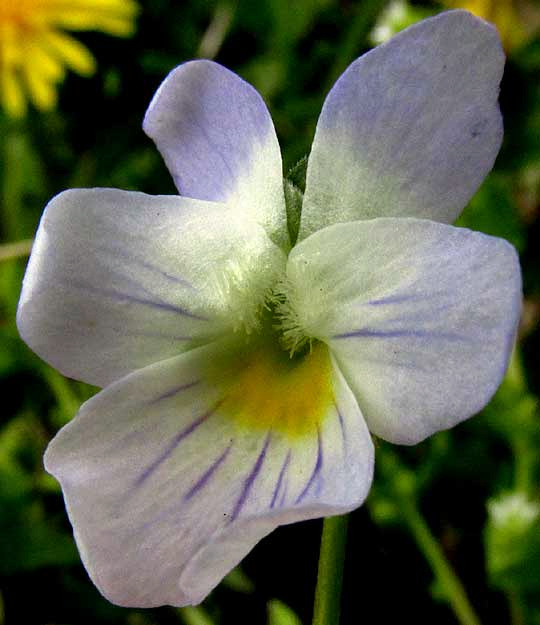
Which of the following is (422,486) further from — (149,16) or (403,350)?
(149,16)

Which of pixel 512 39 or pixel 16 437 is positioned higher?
pixel 512 39

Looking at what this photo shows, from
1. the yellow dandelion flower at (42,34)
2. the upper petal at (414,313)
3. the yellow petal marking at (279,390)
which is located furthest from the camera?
the yellow dandelion flower at (42,34)

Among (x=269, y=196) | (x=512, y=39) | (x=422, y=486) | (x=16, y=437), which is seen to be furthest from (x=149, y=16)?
(x=269, y=196)

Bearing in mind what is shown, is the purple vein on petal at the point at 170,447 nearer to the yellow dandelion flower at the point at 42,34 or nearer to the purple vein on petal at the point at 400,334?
the purple vein on petal at the point at 400,334

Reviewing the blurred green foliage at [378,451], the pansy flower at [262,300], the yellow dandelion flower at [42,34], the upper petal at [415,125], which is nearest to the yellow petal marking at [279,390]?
the pansy flower at [262,300]

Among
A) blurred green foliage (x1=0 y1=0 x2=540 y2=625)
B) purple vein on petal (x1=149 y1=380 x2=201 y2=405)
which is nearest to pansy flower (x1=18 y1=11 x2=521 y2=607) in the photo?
purple vein on petal (x1=149 y1=380 x2=201 y2=405)

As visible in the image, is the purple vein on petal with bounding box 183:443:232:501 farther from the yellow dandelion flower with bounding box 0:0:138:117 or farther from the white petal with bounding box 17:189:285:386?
the yellow dandelion flower with bounding box 0:0:138:117
